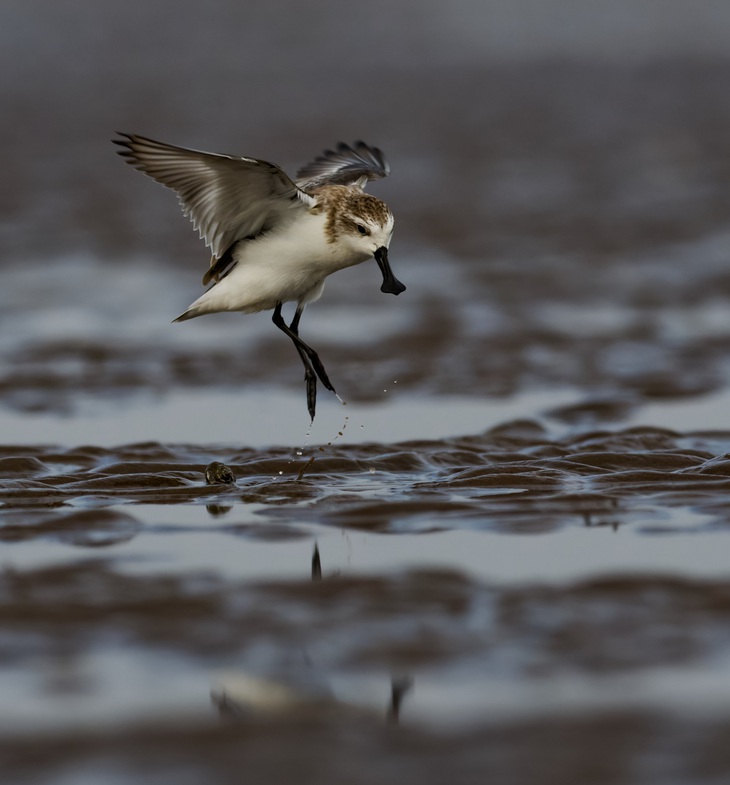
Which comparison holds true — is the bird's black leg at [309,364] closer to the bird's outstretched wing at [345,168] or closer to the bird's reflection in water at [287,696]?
the bird's outstretched wing at [345,168]

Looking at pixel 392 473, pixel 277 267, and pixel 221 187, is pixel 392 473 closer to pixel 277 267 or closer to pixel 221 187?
pixel 277 267

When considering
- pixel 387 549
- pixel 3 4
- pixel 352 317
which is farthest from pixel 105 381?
pixel 3 4

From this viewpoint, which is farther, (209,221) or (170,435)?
(170,435)

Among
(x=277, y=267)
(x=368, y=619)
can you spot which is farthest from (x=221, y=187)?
(x=368, y=619)

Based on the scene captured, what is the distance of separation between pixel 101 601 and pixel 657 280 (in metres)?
9.18

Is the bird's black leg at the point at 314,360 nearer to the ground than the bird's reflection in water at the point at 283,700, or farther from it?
farther from it

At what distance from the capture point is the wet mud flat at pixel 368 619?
443 cm

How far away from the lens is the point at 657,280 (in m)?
14.0

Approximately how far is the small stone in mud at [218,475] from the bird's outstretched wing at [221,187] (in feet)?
4.26

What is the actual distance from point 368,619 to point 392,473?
105 inches

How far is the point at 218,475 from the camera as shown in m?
7.81

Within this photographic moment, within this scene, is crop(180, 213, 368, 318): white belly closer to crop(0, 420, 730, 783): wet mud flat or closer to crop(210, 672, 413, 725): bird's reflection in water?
crop(0, 420, 730, 783): wet mud flat

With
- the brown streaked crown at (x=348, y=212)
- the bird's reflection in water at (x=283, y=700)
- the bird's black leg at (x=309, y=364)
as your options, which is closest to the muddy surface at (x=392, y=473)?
the bird's reflection in water at (x=283, y=700)

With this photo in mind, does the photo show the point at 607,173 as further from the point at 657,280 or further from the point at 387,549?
the point at 387,549
